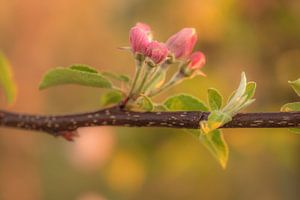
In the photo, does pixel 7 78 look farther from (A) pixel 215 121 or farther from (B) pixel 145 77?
(A) pixel 215 121

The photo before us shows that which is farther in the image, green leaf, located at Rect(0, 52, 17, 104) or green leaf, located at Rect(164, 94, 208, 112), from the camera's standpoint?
green leaf, located at Rect(0, 52, 17, 104)

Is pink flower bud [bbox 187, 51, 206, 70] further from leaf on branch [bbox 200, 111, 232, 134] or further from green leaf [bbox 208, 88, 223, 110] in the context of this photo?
leaf on branch [bbox 200, 111, 232, 134]

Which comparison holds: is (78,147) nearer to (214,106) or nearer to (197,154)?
(197,154)

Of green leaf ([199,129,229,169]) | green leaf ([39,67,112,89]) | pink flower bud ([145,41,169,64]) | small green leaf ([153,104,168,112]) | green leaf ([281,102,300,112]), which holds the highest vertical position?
pink flower bud ([145,41,169,64])

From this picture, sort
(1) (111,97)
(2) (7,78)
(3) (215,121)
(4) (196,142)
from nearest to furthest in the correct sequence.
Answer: (3) (215,121) → (1) (111,97) → (2) (7,78) → (4) (196,142)

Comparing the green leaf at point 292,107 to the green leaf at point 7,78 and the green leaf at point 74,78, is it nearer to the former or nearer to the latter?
the green leaf at point 74,78

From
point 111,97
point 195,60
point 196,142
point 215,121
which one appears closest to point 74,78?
point 111,97

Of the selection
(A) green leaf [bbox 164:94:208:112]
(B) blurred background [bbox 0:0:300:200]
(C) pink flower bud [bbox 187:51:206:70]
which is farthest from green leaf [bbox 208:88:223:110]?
(B) blurred background [bbox 0:0:300:200]
